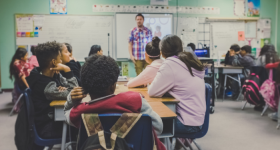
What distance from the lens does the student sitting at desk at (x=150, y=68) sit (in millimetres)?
2395

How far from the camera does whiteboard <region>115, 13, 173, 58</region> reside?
6391mm

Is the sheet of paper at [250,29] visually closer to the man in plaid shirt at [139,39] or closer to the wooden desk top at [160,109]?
the man in plaid shirt at [139,39]

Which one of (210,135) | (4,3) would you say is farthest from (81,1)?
(210,135)

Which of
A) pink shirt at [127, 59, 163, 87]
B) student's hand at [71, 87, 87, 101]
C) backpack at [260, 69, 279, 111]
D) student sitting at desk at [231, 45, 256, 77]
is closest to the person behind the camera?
student's hand at [71, 87, 87, 101]

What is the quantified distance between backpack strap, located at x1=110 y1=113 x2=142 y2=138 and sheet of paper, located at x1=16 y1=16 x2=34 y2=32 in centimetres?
602

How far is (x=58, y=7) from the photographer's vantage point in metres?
6.30

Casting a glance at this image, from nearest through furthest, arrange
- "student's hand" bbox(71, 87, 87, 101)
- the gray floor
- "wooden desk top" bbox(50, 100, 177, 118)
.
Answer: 1. "student's hand" bbox(71, 87, 87, 101)
2. "wooden desk top" bbox(50, 100, 177, 118)
3. the gray floor

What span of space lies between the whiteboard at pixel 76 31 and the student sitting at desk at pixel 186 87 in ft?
15.5

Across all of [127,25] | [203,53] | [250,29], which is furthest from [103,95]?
[250,29]

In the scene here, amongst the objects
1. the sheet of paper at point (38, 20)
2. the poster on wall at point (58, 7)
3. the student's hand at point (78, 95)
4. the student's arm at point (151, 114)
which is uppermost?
the poster on wall at point (58, 7)

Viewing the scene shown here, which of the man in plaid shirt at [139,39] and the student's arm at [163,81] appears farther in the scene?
the man in plaid shirt at [139,39]

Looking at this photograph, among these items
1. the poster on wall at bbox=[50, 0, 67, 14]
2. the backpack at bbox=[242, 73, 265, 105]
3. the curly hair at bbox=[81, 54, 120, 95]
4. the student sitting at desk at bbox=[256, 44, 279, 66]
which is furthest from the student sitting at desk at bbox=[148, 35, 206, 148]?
the poster on wall at bbox=[50, 0, 67, 14]

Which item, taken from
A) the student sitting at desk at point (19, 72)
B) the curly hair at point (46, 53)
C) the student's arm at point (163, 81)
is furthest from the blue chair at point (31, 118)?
the student sitting at desk at point (19, 72)

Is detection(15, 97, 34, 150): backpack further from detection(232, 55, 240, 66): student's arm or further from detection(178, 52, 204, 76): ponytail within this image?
detection(232, 55, 240, 66): student's arm
